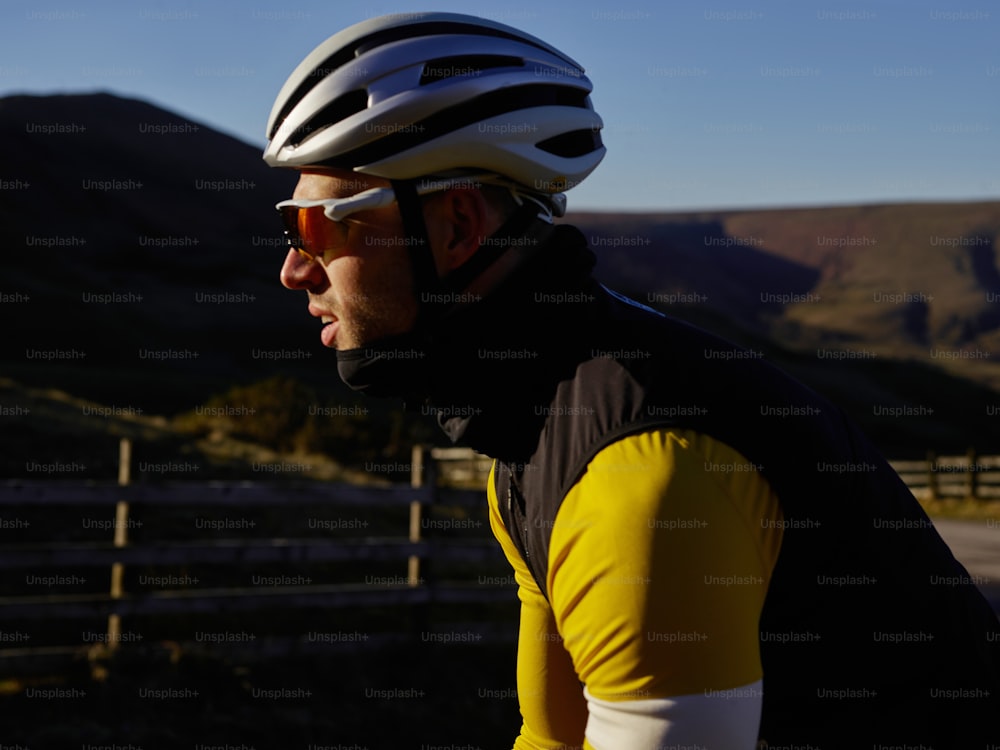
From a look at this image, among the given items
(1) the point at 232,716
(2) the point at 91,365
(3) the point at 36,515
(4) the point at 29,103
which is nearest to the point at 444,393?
(1) the point at 232,716

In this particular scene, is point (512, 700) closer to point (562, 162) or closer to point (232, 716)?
point (232, 716)

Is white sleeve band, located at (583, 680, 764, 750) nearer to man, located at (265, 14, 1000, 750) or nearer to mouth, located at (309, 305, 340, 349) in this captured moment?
man, located at (265, 14, 1000, 750)

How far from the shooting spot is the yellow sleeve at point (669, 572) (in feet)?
4.06

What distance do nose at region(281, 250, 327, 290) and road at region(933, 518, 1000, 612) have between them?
9.76m

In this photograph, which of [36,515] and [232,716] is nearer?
[232,716]

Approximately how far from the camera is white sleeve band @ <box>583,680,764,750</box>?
1243 millimetres

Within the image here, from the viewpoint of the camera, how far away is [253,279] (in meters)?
73.8

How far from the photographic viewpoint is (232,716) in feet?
25.2

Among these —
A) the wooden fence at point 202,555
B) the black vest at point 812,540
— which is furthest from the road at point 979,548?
the black vest at point 812,540

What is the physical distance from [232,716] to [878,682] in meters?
6.89

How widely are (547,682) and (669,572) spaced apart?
0.96m

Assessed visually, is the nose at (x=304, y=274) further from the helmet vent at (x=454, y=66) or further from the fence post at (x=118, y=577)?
the fence post at (x=118, y=577)

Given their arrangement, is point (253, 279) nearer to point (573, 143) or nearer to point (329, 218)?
point (573, 143)

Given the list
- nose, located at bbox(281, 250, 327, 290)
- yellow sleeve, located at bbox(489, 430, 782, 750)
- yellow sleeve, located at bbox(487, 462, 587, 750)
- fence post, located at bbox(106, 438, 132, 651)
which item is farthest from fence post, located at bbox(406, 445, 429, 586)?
yellow sleeve, located at bbox(489, 430, 782, 750)
